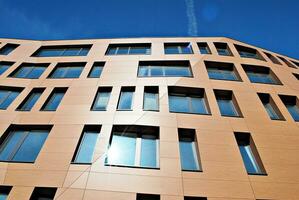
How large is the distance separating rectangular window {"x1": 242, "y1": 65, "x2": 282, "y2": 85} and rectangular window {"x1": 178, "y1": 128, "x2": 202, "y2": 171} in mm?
7837

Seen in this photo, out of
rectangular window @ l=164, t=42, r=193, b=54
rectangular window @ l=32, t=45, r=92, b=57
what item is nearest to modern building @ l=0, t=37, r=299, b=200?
rectangular window @ l=164, t=42, r=193, b=54

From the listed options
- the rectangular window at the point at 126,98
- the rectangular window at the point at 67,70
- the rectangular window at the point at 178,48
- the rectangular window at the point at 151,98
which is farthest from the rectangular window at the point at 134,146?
the rectangular window at the point at 178,48

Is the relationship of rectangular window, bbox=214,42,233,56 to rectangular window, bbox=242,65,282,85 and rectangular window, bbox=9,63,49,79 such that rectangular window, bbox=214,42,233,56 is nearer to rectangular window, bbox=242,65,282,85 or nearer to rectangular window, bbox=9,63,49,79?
rectangular window, bbox=242,65,282,85

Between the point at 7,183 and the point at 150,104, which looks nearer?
the point at 7,183

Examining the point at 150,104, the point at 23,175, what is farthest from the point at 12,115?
the point at 150,104

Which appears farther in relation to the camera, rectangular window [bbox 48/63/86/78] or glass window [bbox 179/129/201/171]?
rectangular window [bbox 48/63/86/78]

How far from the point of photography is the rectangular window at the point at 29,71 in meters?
18.1

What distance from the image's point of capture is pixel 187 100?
49.9ft

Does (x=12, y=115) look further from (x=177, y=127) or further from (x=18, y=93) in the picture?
(x=177, y=127)

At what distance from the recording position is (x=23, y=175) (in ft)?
34.5

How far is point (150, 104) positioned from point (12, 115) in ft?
27.4

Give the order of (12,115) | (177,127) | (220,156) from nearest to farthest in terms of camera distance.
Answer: (220,156) → (177,127) → (12,115)

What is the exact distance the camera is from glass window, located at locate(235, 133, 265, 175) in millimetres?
11336

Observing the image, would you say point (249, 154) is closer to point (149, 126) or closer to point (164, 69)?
point (149, 126)
